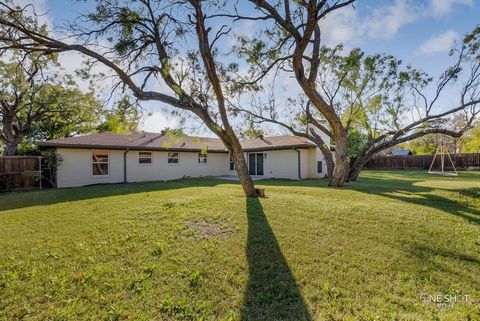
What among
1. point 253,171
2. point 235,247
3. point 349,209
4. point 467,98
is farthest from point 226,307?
point 253,171

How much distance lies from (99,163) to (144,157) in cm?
281

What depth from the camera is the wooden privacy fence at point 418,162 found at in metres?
27.2

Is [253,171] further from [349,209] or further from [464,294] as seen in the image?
[464,294]

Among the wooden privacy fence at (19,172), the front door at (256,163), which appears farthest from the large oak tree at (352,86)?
the wooden privacy fence at (19,172)

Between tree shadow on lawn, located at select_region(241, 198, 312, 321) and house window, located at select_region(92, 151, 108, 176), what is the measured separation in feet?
45.3

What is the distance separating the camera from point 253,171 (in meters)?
21.7

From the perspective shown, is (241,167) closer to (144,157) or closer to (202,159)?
(144,157)

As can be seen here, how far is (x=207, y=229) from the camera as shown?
18.5ft

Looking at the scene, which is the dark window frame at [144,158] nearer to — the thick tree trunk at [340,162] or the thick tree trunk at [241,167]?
the thick tree trunk at [241,167]

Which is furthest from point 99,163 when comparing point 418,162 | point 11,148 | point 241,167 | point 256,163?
point 418,162

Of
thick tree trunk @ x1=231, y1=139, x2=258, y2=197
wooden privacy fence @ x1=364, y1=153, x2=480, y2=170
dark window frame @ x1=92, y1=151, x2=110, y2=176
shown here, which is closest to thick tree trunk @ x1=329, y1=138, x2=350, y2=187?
thick tree trunk @ x1=231, y1=139, x2=258, y2=197

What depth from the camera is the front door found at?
69.3ft

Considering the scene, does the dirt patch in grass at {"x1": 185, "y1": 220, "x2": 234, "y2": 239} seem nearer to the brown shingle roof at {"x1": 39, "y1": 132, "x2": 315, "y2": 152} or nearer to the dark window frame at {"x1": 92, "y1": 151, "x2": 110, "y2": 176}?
the brown shingle roof at {"x1": 39, "y1": 132, "x2": 315, "y2": 152}

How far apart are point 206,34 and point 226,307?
785 centimetres
